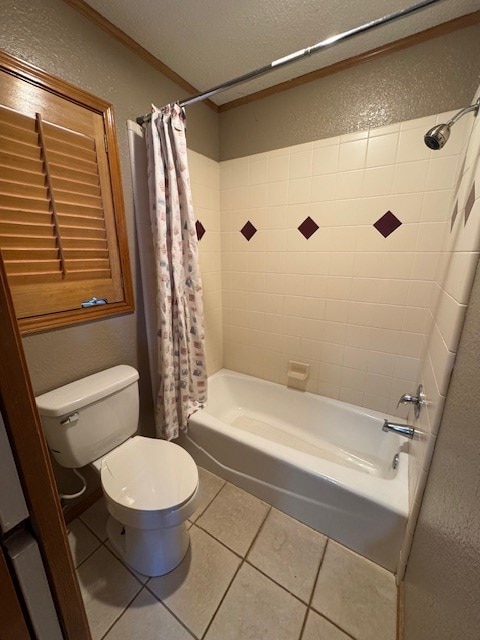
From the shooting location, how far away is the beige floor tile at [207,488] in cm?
143

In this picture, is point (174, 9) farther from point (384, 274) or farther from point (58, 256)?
point (384, 274)

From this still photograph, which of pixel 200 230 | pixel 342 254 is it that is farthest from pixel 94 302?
pixel 342 254

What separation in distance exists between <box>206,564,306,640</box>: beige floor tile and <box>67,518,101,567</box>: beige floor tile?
645 mm

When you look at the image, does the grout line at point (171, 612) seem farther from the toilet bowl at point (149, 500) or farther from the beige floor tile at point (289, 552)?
the beige floor tile at point (289, 552)

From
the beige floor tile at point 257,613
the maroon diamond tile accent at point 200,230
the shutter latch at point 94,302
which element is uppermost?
the maroon diamond tile accent at point 200,230

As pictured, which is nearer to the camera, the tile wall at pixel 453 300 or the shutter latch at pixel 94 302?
the tile wall at pixel 453 300

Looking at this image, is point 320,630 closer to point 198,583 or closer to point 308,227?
point 198,583

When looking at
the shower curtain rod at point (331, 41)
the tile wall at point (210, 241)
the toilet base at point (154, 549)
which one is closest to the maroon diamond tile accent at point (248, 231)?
the tile wall at point (210, 241)

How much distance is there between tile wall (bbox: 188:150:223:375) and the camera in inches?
68.8

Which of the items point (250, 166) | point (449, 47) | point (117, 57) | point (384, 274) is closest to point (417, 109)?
point (449, 47)

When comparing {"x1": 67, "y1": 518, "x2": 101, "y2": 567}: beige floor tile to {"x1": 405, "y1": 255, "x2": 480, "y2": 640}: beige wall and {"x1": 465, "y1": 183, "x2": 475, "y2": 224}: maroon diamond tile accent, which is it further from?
{"x1": 465, "y1": 183, "x2": 475, "y2": 224}: maroon diamond tile accent

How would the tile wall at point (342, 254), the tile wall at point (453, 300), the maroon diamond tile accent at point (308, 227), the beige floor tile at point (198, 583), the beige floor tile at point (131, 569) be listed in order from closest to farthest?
the tile wall at point (453, 300)
the beige floor tile at point (198, 583)
the beige floor tile at point (131, 569)
the tile wall at point (342, 254)
the maroon diamond tile accent at point (308, 227)

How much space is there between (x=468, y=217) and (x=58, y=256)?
1.54m

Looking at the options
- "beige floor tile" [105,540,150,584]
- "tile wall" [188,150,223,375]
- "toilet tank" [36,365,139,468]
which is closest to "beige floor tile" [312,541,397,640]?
"beige floor tile" [105,540,150,584]
